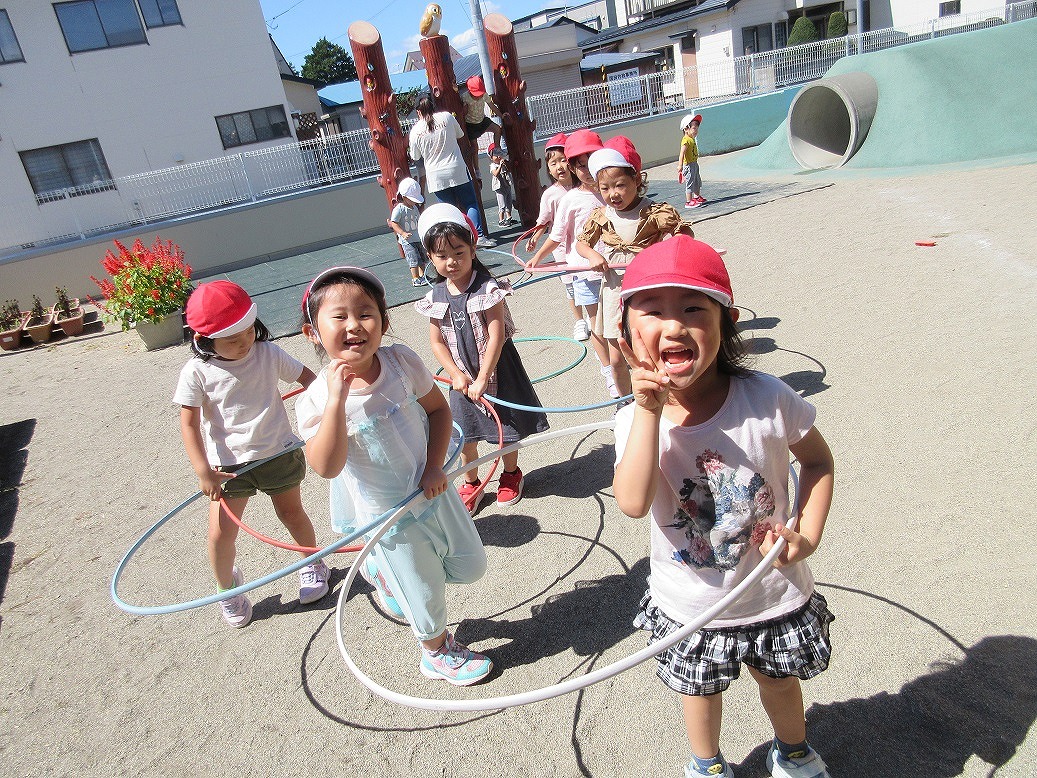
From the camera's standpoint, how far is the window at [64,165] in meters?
19.7

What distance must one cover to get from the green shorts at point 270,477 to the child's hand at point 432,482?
A: 1.09 metres

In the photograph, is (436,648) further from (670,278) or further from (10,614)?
(10,614)

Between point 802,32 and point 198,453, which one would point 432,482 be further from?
point 802,32

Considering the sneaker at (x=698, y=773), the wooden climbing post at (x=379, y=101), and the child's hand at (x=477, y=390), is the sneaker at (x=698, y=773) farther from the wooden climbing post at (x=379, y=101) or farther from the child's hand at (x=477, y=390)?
the wooden climbing post at (x=379, y=101)

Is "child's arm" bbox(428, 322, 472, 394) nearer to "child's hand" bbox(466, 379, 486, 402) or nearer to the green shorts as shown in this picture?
"child's hand" bbox(466, 379, 486, 402)

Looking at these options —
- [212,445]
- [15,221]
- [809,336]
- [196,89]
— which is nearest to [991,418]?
[809,336]

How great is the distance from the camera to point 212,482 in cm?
317

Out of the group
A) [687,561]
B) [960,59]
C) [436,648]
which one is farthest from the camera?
[960,59]

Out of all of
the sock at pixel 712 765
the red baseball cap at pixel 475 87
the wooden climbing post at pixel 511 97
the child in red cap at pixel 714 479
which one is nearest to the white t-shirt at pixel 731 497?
the child in red cap at pixel 714 479

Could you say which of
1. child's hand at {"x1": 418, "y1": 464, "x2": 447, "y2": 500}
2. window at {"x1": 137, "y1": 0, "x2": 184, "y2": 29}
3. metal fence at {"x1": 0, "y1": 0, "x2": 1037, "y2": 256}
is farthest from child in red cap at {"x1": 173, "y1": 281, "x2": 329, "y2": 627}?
window at {"x1": 137, "y1": 0, "x2": 184, "y2": 29}

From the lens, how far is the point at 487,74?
49.9 ft

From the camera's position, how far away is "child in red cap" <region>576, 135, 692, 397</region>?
400 centimetres

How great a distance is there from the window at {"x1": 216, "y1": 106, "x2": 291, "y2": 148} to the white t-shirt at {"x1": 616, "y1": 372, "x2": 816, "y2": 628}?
23106mm

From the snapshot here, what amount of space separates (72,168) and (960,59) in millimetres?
21819
